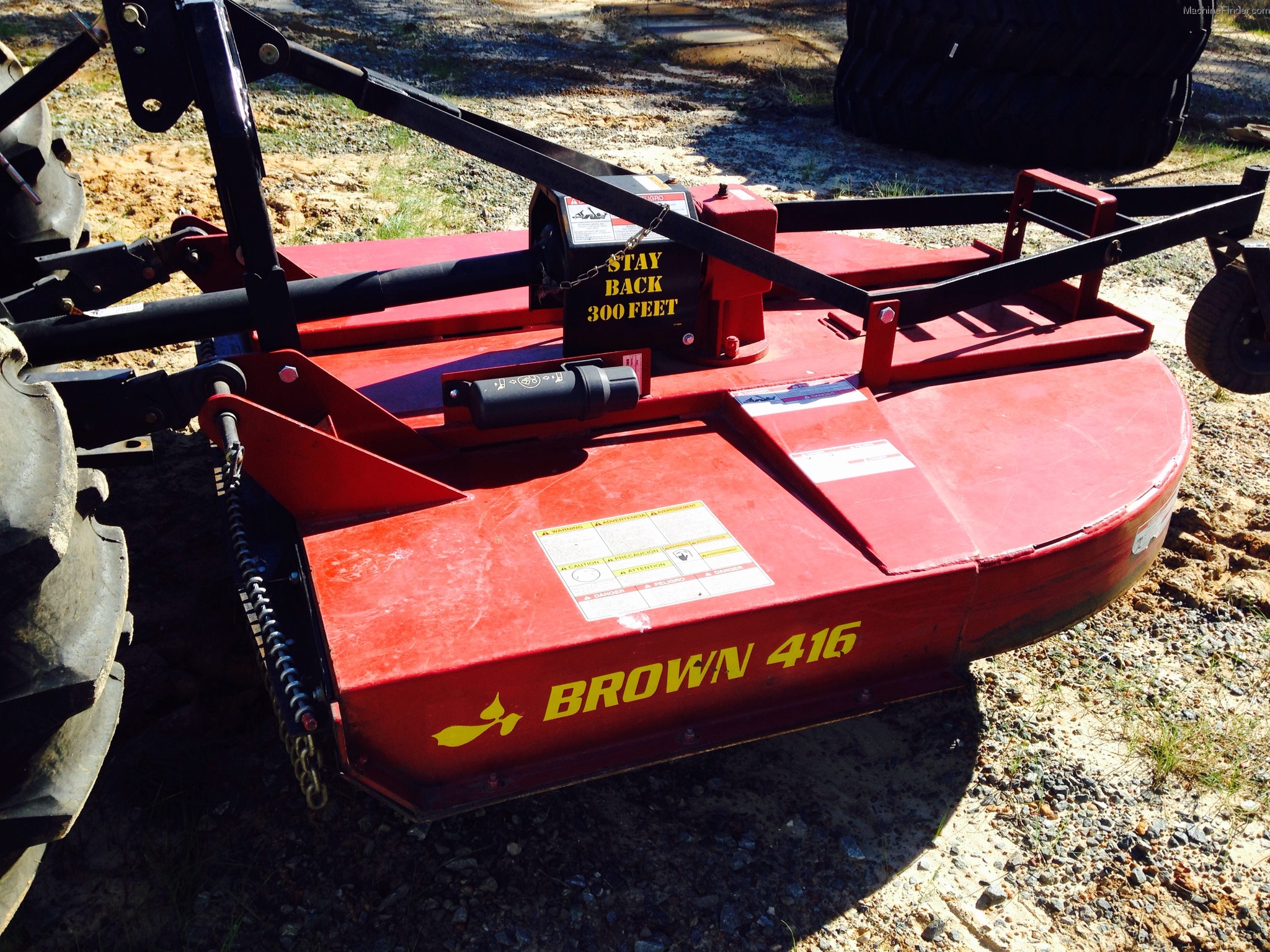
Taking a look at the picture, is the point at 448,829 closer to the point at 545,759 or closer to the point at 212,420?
the point at 545,759

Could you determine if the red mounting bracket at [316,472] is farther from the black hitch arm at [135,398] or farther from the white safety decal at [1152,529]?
the white safety decal at [1152,529]

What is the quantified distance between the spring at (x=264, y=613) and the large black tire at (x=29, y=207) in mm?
993

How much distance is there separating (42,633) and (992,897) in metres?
1.97

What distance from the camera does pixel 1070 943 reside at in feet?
7.11

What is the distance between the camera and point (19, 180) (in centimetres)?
271

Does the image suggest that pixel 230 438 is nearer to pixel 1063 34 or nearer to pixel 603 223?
pixel 603 223

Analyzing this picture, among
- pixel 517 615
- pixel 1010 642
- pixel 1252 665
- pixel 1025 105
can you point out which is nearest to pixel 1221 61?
pixel 1025 105

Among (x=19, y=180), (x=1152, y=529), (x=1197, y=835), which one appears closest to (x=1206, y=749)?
(x=1197, y=835)

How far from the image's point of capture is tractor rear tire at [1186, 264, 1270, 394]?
3277 mm

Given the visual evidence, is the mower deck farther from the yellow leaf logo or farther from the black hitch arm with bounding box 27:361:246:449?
the black hitch arm with bounding box 27:361:246:449

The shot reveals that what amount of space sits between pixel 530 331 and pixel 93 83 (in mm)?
6133

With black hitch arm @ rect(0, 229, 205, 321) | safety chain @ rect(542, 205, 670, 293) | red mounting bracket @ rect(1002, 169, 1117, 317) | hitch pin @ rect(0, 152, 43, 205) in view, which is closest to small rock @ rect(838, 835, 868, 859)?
safety chain @ rect(542, 205, 670, 293)

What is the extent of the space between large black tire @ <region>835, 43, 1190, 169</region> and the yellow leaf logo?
20.8 ft

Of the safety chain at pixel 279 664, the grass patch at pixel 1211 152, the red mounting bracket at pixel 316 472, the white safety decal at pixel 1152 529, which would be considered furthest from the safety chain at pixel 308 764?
the grass patch at pixel 1211 152
